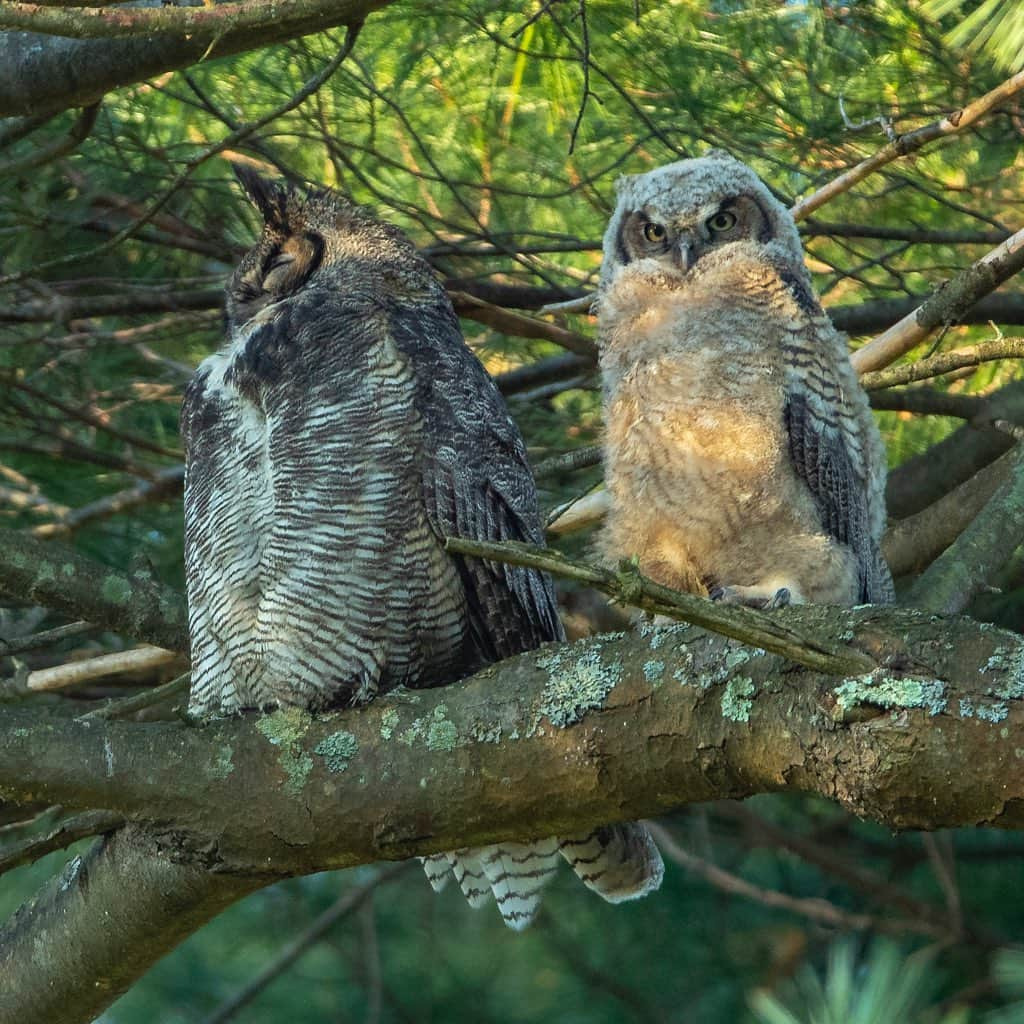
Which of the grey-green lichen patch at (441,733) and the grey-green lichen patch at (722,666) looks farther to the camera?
the grey-green lichen patch at (441,733)

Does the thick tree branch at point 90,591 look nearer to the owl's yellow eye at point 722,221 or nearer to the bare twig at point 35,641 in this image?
the bare twig at point 35,641

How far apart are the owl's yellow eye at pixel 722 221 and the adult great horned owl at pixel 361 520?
586 millimetres

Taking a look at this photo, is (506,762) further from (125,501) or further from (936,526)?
(125,501)

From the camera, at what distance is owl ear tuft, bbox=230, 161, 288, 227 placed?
303 centimetres

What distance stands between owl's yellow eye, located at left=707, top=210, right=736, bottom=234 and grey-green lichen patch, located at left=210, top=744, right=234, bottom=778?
60.9 inches

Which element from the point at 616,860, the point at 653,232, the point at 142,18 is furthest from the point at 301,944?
the point at 142,18

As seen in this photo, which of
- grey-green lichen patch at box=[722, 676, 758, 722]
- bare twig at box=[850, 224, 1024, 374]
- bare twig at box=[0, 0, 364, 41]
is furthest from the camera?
bare twig at box=[850, 224, 1024, 374]

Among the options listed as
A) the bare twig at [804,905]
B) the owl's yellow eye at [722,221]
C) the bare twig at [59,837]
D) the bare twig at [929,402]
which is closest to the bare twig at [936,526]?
the bare twig at [929,402]

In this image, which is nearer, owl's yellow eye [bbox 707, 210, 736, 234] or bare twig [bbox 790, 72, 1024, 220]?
bare twig [bbox 790, 72, 1024, 220]

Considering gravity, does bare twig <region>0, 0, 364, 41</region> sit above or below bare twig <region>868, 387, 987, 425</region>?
above

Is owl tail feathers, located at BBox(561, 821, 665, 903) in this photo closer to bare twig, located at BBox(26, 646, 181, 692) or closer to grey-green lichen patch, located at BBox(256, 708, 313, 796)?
grey-green lichen patch, located at BBox(256, 708, 313, 796)

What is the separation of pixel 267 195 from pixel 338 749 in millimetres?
1348

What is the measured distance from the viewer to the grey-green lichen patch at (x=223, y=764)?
2.13 meters

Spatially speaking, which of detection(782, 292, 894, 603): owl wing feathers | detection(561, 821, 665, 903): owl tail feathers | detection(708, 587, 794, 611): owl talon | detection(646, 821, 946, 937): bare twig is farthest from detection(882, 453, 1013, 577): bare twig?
detection(561, 821, 665, 903): owl tail feathers
